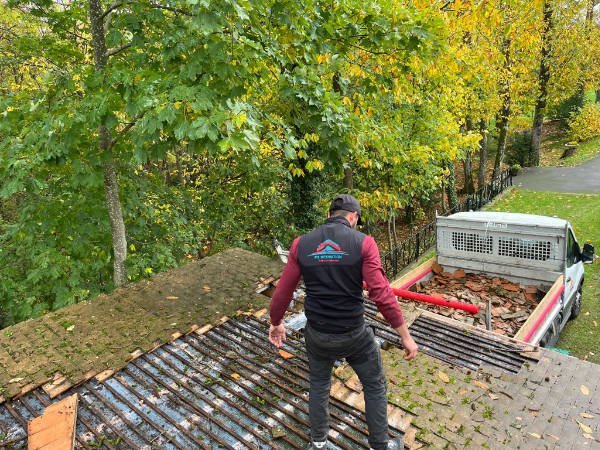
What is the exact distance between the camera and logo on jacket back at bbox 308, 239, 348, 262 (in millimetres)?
3297

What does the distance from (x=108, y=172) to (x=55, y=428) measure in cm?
400

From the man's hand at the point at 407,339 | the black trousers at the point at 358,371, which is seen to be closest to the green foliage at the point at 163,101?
the black trousers at the point at 358,371

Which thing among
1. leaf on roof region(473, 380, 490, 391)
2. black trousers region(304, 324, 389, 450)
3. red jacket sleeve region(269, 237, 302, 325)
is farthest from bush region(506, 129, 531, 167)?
red jacket sleeve region(269, 237, 302, 325)

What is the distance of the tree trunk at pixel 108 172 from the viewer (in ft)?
20.2

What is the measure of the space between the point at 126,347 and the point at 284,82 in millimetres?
4354

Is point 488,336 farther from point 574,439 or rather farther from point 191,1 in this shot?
point 191,1

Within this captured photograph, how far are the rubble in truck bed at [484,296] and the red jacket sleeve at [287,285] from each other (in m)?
4.42

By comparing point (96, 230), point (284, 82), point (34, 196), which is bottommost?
point (96, 230)

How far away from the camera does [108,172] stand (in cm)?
673

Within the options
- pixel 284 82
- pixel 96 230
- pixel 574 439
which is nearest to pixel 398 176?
pixel 284 82

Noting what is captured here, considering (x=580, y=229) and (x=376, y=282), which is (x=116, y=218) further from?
(x=580, y=229)

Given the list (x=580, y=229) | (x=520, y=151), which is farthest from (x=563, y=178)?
(x=580, y=229)

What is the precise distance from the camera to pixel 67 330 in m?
5.66

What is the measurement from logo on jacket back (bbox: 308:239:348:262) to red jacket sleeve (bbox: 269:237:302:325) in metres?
0.22
